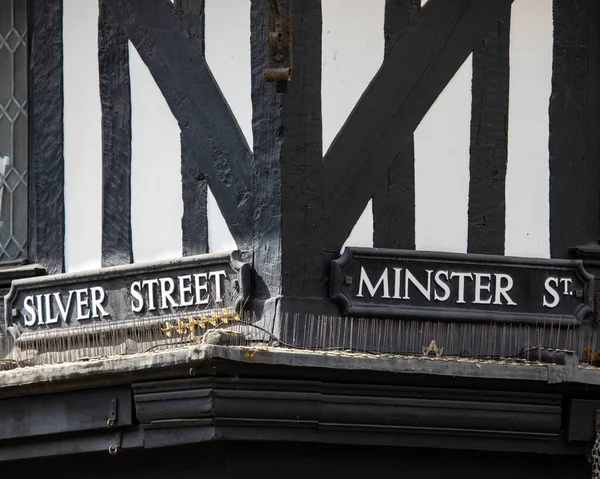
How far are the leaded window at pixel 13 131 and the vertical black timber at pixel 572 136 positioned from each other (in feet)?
11.4

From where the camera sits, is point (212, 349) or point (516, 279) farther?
point (516, 279)

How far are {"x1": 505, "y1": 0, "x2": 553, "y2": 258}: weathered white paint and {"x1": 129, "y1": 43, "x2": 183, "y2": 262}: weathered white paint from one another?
206 cm

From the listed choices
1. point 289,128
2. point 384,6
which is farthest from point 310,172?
point 384,6

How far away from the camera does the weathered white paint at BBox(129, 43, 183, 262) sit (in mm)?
12031

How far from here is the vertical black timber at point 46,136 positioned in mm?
12555

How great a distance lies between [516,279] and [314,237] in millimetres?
1289

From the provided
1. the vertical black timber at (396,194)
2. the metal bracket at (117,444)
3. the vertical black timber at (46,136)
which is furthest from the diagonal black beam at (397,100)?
the vertical black timber at (46,136)

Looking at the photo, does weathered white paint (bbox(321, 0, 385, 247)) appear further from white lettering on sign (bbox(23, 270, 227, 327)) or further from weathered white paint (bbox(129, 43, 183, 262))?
weathered white paint (bbox(129, 43, 183, 262))

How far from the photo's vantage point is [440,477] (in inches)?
460

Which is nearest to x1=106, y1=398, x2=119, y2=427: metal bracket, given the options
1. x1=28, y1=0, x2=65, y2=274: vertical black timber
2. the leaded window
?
x1=28, y1=0, x2=65, y2=274: vertical black timber

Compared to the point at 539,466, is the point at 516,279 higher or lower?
higher

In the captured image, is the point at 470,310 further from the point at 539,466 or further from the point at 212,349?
the point at 212,349

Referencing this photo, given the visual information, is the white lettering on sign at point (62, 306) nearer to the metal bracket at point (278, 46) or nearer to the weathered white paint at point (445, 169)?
the metal bracket at point (278, 46)

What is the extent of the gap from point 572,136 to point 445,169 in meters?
0.89
